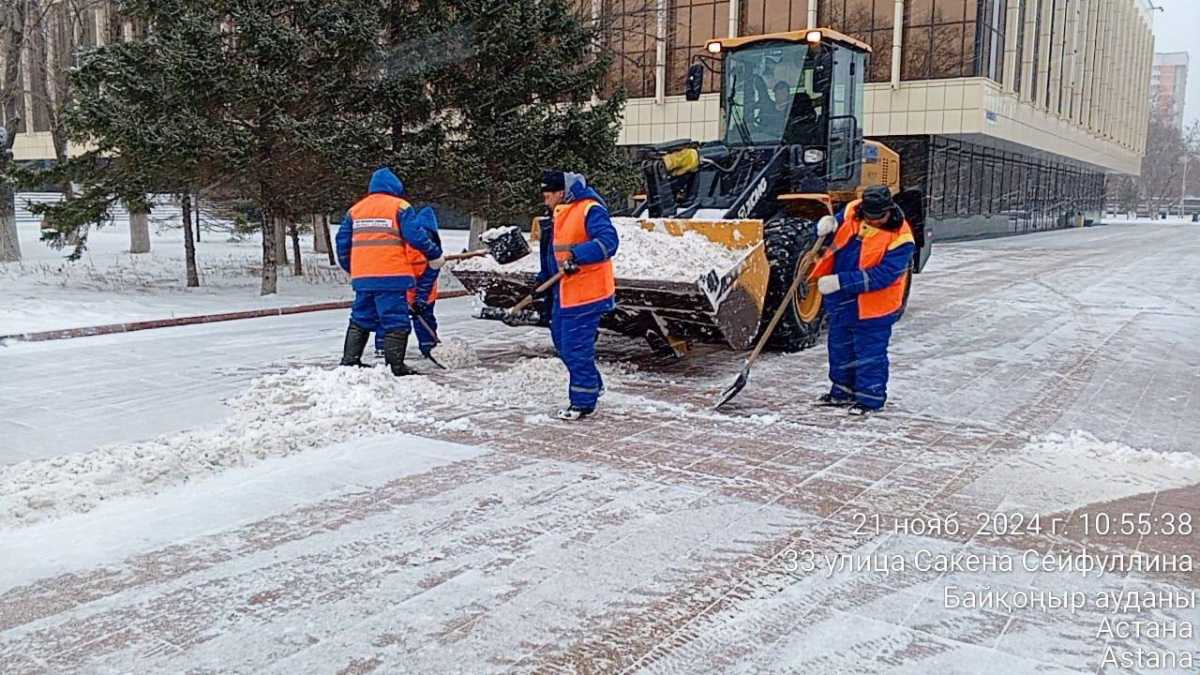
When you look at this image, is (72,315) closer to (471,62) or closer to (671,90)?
(471,62)

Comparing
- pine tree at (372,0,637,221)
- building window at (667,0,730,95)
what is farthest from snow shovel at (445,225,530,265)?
building window at (667,0,730,95)

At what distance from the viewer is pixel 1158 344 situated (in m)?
10.1

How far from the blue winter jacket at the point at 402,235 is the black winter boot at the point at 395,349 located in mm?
374

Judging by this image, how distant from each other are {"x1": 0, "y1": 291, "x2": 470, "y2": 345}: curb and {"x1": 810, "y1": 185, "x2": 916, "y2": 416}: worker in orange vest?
734 centimetres

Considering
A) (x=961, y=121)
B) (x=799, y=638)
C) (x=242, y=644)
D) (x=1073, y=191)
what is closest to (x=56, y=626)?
(x=242, y=644)

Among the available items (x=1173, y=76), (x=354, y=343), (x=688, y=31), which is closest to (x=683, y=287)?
(x=354, y=343)

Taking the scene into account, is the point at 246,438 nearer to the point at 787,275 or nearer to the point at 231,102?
the point at 787,275

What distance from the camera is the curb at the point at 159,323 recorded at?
9587 millimetres

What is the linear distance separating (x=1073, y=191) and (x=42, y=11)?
57608 mm

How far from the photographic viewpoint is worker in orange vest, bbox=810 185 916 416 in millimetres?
6602

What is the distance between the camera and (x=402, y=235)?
302 inches

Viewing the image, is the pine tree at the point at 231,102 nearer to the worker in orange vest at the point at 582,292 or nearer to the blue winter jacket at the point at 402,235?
the blue winter jacket at the point at 402,235

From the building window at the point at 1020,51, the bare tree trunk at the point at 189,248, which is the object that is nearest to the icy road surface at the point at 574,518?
the bare tree trunk at the point at 189,248

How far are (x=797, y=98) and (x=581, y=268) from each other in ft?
15.1
